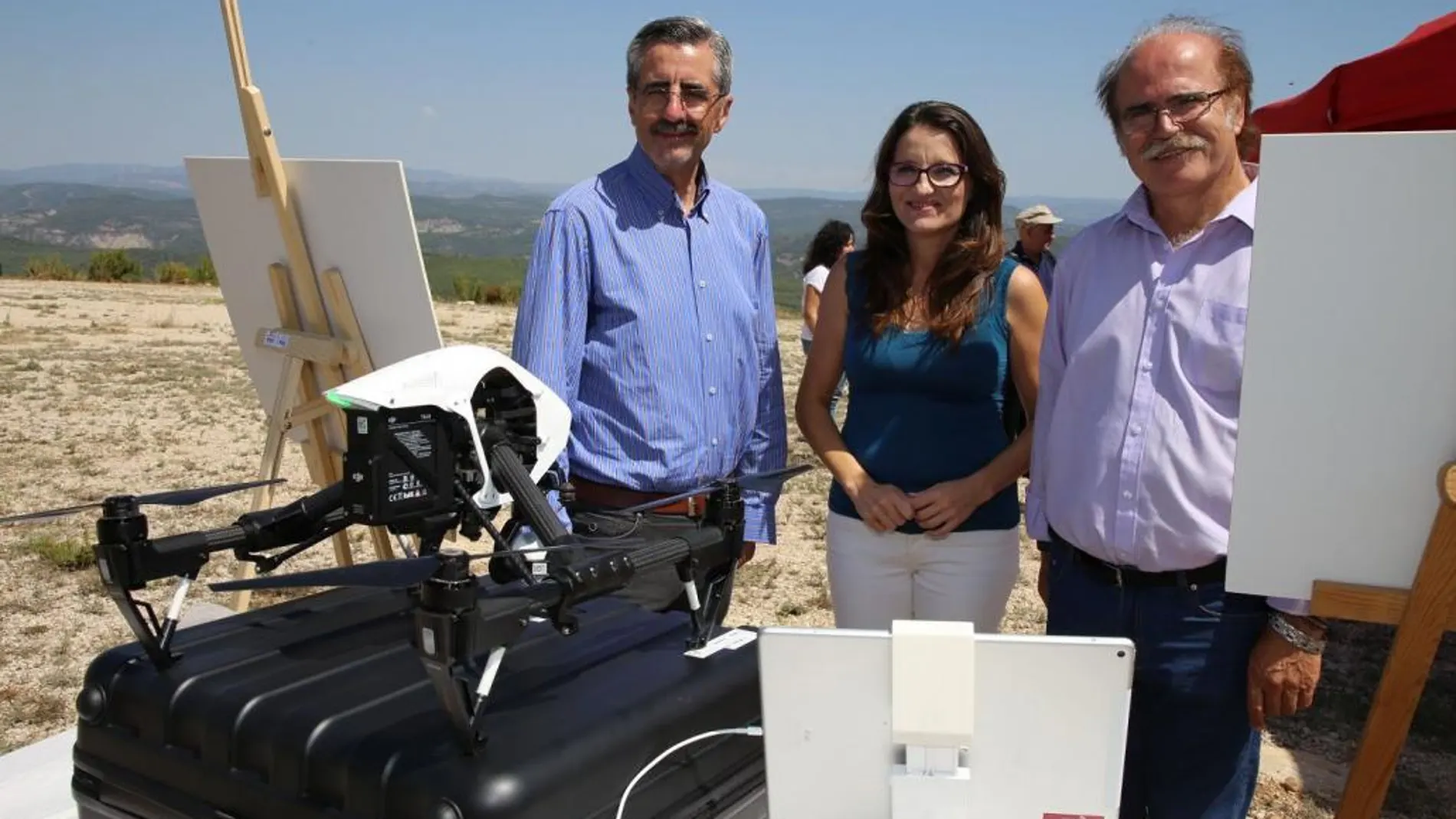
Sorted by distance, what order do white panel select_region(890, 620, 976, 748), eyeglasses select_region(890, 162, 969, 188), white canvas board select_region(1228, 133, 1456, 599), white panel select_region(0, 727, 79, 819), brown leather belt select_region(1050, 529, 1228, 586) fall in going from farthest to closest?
eyeglasses select_region(890, 162, 969, 188), white panel select_region(0, 727, 79, 819), brown leather belt select_region(1050, 529, 1228, 586), white canvas board select_region(1228, 133, 1456, 599), white panel select_region(890, 620, 976, 748)

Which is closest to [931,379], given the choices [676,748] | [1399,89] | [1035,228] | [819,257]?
[676,748]

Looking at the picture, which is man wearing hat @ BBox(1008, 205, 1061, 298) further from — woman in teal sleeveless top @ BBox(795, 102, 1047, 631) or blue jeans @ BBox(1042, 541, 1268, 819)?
blue jeans @ BBox(1042, 541, 1268, 819)

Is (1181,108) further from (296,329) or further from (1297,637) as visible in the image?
(296,329)

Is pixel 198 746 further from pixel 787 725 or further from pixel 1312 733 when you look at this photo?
pixel 1312 733

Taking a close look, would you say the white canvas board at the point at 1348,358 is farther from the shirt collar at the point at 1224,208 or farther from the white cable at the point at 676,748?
the white cable at the point at 676,748

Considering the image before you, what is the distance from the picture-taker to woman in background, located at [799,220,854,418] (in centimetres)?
775

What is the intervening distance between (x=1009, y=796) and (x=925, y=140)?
5.02 feet

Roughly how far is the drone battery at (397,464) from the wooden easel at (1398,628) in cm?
125

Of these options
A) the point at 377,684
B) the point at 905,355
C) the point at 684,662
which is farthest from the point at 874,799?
the point at 905,355

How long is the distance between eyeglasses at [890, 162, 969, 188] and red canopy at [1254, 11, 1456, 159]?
5.88 feet

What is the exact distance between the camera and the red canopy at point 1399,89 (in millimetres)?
3486

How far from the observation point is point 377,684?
5.35 ft

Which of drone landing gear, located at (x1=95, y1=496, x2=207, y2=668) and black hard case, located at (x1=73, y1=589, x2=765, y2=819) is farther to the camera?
drone landing gear, located at (x1=95, y1=496, x2=207, y2=668)

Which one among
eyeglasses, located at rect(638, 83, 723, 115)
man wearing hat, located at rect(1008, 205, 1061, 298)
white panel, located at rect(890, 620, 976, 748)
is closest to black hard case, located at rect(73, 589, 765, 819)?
white panel, located at rect(890, 620, 976, 748)
